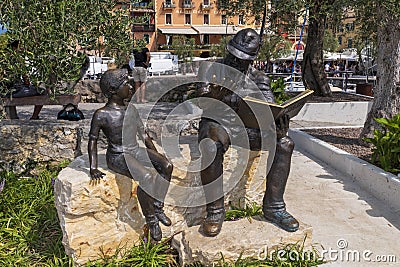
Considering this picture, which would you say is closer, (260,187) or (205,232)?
(205,232)

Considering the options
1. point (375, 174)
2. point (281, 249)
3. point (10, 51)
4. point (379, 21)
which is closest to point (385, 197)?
point (375, 174)

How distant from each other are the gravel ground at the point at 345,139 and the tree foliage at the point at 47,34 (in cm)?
392

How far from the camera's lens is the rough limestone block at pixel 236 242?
296cm

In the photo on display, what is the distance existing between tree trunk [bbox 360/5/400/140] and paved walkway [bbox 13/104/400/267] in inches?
52.5

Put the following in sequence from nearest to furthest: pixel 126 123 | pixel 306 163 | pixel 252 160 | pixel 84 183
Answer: pixel 84 183, pixel 126 123, pixel 252 160, pixel 306 163

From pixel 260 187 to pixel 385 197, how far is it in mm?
1489

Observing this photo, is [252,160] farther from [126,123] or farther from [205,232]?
[126,123]

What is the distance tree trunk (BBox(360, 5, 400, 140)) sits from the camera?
19.1ft

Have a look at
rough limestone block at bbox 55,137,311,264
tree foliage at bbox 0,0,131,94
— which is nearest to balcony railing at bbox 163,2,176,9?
tree foliage at bbox 0,0,131,94

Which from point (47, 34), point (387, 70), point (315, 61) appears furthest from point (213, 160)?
point (315, 61)

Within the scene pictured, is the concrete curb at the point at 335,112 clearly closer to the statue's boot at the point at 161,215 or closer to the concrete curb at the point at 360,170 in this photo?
the concrete curb at the point at 360,170

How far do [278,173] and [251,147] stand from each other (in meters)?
0.34

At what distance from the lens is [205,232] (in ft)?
10.3

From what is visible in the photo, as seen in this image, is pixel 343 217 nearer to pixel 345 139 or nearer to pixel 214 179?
pixel 214 179
